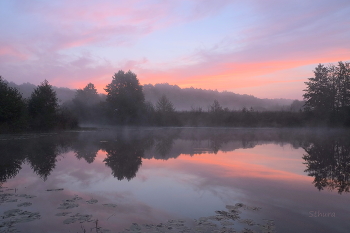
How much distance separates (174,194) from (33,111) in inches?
1148

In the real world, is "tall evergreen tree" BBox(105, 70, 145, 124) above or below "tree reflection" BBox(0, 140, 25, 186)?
above

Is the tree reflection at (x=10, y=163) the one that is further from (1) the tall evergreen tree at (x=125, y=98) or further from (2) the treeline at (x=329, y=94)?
(2) the treeline at (x=329, y=94)

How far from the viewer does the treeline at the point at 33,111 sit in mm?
25188

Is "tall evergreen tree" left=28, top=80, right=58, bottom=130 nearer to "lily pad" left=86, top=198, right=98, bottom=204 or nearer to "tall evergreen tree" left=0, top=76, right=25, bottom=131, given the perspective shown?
"tall evergreen tree" left=0, top=76, right=25, bottom=131

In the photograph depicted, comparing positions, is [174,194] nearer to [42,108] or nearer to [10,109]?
[10,109]

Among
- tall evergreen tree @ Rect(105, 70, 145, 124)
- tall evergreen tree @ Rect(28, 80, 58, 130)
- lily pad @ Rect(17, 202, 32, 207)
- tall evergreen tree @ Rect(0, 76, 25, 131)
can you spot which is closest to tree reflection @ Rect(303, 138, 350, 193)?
lily pad @ Rect(17, 202, 32, 207)

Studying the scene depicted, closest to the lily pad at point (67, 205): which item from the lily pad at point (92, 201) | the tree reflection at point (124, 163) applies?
the lily pad at point (92, 201)

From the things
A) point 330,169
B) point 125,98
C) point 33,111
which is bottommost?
point 330,169

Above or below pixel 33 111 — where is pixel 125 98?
above

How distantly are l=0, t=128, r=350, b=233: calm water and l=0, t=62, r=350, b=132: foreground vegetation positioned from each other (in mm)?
17957

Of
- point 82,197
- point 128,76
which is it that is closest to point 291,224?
point 82,197

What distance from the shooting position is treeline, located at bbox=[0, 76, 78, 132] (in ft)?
82.6

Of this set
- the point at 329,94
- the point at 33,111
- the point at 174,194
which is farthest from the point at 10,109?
the point at 329,94

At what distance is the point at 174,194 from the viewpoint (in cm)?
683
